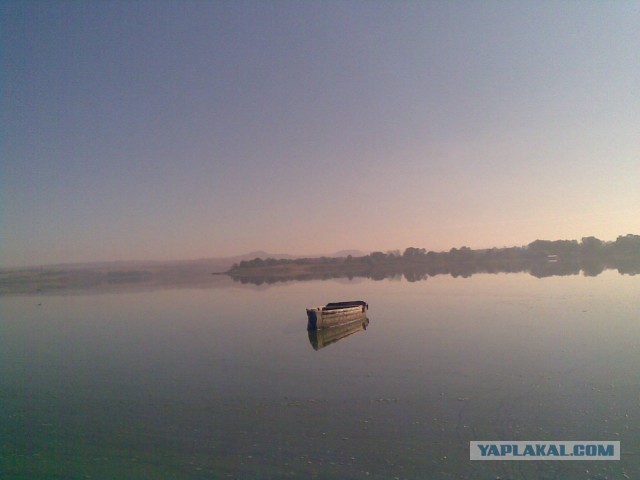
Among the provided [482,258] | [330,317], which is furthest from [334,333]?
[482,258]

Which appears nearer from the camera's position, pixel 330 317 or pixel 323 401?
pixel 323 401

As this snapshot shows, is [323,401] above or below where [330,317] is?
below

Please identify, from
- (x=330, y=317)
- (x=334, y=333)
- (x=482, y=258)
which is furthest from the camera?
(x=482, y=258)

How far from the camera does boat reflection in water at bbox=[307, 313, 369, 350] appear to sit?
21812 millimetres

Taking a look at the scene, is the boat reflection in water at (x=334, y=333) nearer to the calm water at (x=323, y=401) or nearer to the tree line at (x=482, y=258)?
the calm water at (x=323, y=401)

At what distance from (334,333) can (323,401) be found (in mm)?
12094

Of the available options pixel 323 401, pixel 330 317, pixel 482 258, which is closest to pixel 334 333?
pixel 330 317

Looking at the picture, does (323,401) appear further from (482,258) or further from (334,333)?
(482,258)

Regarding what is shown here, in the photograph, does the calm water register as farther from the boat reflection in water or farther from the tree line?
the tree line

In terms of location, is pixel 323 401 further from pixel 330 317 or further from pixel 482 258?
pixel 482 258

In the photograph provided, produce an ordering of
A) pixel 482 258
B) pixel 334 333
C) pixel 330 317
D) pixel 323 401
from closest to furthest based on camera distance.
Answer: pixel 323 401
pixel 334 333
pixel 330 317
pixel 482 258

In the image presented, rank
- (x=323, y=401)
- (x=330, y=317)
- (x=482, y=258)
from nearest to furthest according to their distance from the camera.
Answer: (x=323, y=401)
(x=330, y=317)
(x=482, y=258)

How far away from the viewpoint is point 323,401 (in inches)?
489

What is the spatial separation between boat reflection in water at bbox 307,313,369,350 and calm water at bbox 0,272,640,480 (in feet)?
1.98
